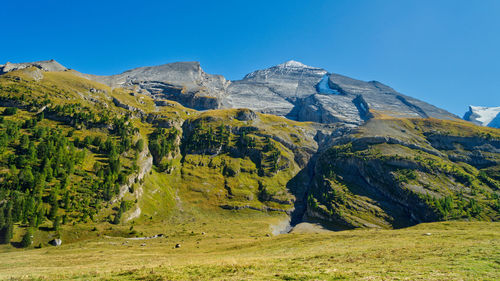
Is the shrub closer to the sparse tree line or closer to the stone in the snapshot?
the sparse tree line

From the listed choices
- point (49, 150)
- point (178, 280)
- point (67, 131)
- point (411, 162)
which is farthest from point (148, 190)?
point (411, 162)

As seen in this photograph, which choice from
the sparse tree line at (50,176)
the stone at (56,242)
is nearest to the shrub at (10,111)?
the sparse tree line at (50,176)

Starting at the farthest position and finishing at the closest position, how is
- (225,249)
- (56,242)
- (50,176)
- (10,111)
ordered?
(10,111) → (50,176) → (56,242) → (225,249)

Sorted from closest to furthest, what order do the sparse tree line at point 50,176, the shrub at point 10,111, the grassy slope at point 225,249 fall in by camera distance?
the grassy slope at point 225,249
the sparse tree line at point 50,176
the shrub at point 10,111

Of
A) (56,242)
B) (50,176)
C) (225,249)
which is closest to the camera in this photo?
(225,249)

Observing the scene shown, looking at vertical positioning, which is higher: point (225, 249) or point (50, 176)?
point (50, 176)

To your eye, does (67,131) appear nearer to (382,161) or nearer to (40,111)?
(40,111)

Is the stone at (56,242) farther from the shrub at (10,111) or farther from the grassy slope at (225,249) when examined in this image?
the shrub at (10,111)

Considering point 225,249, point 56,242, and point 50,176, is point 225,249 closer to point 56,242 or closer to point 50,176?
point 56,242

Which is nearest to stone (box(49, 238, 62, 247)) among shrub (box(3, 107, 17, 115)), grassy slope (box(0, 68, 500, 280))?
grassy slope (box(0, 68, 500, 280))

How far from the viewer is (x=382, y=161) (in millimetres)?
187125

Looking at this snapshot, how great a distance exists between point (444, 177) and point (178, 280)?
21464 cm

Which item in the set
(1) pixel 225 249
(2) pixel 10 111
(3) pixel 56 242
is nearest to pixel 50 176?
(3) pixel 56 242

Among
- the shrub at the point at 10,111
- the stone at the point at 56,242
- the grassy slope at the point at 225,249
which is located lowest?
the stone at the point at 56,242
